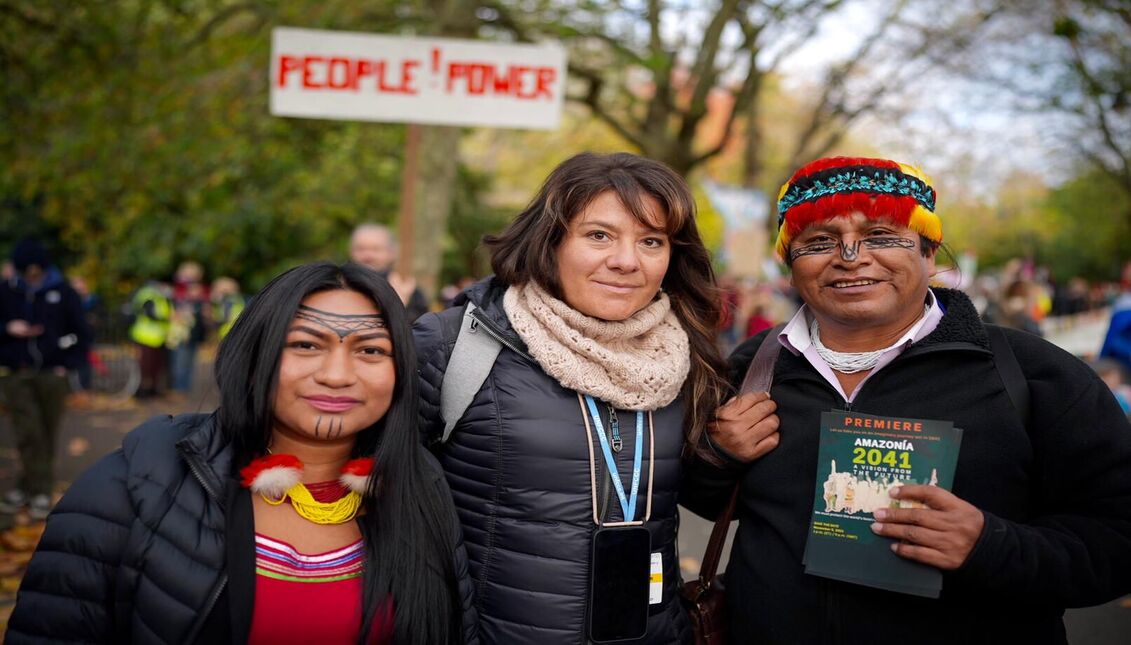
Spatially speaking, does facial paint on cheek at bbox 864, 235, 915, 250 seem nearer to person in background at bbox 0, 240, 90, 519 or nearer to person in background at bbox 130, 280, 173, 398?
person in background at bbox 0, 240, 90, 519

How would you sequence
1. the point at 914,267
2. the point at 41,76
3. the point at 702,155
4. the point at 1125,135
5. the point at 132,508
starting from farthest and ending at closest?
1. the point at 1125,135
2. the point at 702,155
3. the point at 41,76
4. the point at 914,267
5. the point at 132,508

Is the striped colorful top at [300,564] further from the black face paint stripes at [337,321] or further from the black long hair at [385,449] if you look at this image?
the black face paint stripes at [337,321]

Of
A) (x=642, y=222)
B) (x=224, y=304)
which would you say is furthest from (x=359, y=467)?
(x=224, y=304)

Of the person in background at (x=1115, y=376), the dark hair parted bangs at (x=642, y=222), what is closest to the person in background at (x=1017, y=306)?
the person in background at (x=1115, y=376)

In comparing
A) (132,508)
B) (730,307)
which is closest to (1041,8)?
(730,307)

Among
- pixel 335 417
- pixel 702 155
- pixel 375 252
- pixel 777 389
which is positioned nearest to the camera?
pixel 335 417

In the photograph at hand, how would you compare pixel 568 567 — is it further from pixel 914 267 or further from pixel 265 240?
pixel 265 240

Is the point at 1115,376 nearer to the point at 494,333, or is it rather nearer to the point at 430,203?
the point at 494,333

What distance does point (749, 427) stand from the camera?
2.35 meters

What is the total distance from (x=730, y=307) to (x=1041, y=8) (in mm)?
14243

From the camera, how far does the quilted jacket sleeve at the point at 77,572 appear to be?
1.82 metres

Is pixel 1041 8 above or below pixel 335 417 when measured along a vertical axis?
above

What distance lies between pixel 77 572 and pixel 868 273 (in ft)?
6.55

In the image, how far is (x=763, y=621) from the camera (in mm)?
2295
